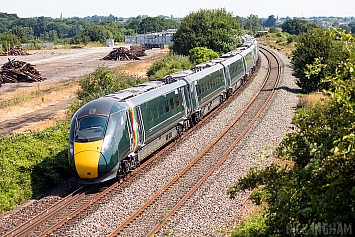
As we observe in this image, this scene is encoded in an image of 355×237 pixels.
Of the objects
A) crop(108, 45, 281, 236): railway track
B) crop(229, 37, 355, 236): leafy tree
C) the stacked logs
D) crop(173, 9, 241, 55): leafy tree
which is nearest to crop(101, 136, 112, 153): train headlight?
crop(108, 45, 281, 236): railway track

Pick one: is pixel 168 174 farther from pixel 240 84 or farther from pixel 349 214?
pixel 240 84

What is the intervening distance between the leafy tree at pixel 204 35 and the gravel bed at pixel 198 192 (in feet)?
103

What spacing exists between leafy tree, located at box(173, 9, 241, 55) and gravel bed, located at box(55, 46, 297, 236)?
31415 millimetres

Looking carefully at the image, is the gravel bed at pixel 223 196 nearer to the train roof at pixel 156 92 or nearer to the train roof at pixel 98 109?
the train roof at pixel 156 92

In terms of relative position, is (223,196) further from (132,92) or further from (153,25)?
(153,25)

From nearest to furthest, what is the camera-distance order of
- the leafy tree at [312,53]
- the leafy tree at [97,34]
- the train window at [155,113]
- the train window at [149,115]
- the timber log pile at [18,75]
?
the train window at [149,115] → the train window at [155,113] → the leafy tree at [312,53] → the timber log pile at [18,75] → the leafy tree at [97,34]

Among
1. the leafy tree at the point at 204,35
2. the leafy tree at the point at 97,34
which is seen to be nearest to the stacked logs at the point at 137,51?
the leafy tree at the point at 204,35

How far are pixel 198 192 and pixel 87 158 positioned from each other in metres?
3.95

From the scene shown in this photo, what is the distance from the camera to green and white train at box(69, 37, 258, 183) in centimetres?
1508

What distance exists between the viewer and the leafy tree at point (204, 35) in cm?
5562

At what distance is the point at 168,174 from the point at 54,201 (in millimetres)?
4386

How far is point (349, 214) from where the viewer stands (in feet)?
20.6

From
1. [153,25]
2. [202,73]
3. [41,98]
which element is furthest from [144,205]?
[153,25]

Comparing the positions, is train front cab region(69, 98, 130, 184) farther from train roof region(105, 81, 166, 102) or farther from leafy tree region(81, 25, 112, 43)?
leafy tree region(81, 25, 112, 43)
